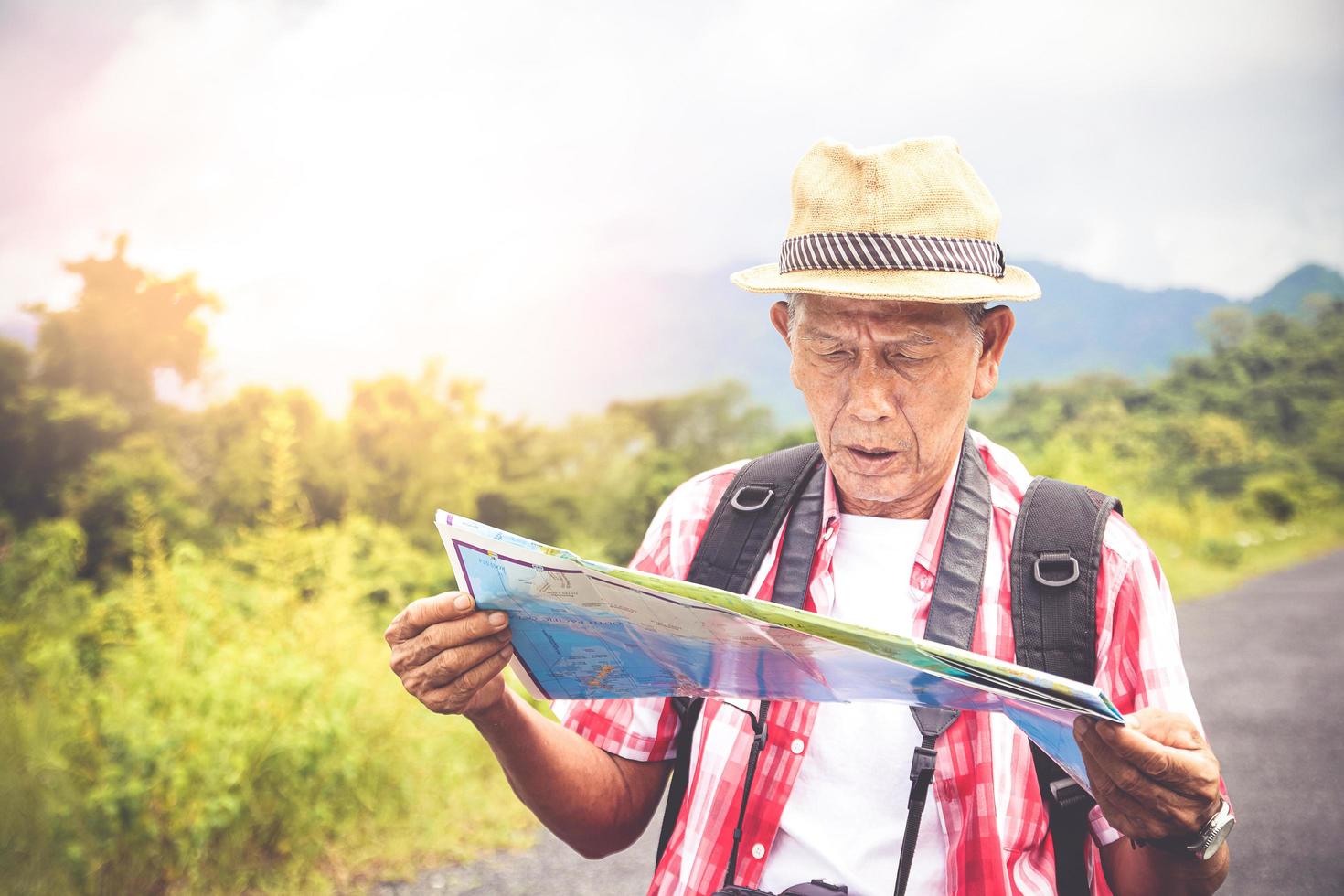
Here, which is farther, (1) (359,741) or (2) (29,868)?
(1) (359,741)

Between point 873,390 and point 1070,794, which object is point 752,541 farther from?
point 1070,794

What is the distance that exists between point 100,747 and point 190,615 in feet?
2.32

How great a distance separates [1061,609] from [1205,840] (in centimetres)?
37

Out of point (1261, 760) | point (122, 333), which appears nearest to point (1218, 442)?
point (1261, 760)

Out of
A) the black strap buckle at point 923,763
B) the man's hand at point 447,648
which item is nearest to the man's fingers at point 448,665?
the man's hand at point 447,648

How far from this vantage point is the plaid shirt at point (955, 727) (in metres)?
1.44

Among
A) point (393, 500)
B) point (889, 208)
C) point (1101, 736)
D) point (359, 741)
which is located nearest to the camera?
point (1101, 736)

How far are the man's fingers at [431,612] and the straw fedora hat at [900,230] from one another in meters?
0.72

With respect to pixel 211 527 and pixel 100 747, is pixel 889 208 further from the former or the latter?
pixel 211 527

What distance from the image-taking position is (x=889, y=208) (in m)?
1.59

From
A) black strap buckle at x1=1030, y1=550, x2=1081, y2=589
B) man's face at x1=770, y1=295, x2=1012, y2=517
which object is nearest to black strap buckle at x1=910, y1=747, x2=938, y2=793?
black strap buckle at x1=1030, y1=550, x2=1081, y2=589

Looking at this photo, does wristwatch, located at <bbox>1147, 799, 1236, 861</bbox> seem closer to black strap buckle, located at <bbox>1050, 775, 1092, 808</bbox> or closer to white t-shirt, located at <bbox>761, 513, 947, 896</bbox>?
black strap buckle, located at <bbox>1050, 775, 1092, 808</bbox>

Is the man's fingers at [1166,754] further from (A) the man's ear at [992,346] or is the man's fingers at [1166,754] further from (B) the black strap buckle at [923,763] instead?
(A) the man's ear at [992,346]

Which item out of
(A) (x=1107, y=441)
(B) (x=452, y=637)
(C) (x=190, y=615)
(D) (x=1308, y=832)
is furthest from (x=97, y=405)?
(A) (x=1107, y=441)
